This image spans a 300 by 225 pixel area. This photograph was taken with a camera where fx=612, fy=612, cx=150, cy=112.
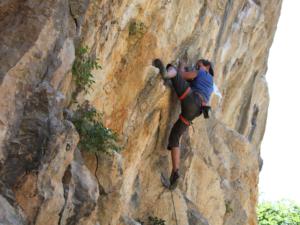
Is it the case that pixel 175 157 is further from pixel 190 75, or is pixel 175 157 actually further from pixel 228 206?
pixel 228 206

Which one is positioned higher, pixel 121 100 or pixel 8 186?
pixel 121 100

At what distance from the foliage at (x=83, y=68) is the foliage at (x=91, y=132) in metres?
0.29

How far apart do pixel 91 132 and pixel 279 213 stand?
24187 mm

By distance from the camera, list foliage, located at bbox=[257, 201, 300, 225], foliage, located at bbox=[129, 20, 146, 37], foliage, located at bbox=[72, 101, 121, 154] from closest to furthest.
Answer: foliage, located at bbox=[72, 101, 121, 154]
foliage, located at bbox=[129, 20, 146, 37]
foliage, located at bbox=[257, 201, 300, 225]

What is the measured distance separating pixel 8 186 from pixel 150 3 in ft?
15.7

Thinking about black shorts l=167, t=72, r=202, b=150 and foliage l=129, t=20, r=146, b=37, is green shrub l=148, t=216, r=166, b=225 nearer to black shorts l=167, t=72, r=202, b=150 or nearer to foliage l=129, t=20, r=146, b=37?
black shorts l=167, t=72, r=202, b=150

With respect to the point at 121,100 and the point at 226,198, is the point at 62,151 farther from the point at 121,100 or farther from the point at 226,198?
the point at 226,198

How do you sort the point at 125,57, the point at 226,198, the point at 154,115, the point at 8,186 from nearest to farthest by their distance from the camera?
1. the point at 8,186
2. the point at 125,57
3. the point at 154,115
4. the point at 226,198

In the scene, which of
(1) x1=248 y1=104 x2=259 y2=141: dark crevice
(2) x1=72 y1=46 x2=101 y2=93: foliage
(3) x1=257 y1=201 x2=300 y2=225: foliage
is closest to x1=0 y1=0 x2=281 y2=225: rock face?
(2) x1=72 y1=46 x2=101 y2=93: foliage

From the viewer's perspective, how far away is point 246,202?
16531 millimetres

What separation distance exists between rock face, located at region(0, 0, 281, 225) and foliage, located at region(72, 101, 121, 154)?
17cm

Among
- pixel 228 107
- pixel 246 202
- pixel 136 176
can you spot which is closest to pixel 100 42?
pixel 136 176

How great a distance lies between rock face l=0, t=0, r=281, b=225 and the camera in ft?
22.1

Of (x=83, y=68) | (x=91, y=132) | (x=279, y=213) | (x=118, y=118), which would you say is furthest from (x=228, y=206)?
(x=279, y=213)
